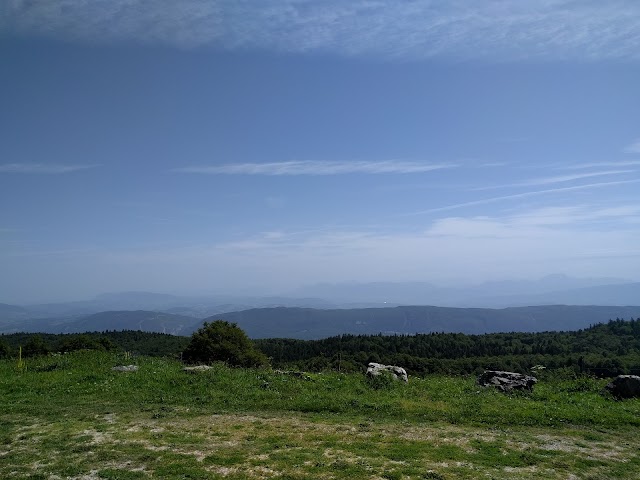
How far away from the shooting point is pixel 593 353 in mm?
85312

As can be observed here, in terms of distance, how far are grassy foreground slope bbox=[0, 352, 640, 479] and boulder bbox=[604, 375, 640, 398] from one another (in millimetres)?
1112

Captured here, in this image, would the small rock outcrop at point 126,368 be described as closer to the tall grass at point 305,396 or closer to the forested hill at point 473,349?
the tall grass at point 305,396

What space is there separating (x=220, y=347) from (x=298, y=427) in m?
27.3

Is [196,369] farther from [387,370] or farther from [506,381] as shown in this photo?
[506,381]

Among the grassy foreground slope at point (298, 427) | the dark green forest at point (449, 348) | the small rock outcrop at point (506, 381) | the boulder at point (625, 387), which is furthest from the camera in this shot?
the dark green forest at point (449, 348)

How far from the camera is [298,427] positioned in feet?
54.7

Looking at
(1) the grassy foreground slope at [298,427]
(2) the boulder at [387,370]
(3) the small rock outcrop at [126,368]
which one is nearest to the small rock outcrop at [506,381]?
(1) the grassy foreground slope at [298,427]

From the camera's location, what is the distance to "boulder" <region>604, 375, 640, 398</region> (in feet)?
69.8

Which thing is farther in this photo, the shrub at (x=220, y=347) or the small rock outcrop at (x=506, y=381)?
the shrub at (x=220, y=347)

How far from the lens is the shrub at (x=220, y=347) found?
41438 millimetres

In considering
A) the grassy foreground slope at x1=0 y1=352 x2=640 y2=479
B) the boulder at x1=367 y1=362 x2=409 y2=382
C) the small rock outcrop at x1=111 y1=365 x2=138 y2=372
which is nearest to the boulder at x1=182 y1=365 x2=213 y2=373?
the grassy foreground slope at x1=0 y1=352 x2=640 y2=479

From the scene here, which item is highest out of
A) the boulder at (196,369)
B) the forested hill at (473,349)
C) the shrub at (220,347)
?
the boulder at (196,369)

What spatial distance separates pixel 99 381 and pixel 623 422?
87.0 feet

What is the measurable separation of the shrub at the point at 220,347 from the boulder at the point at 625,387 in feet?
93.5
